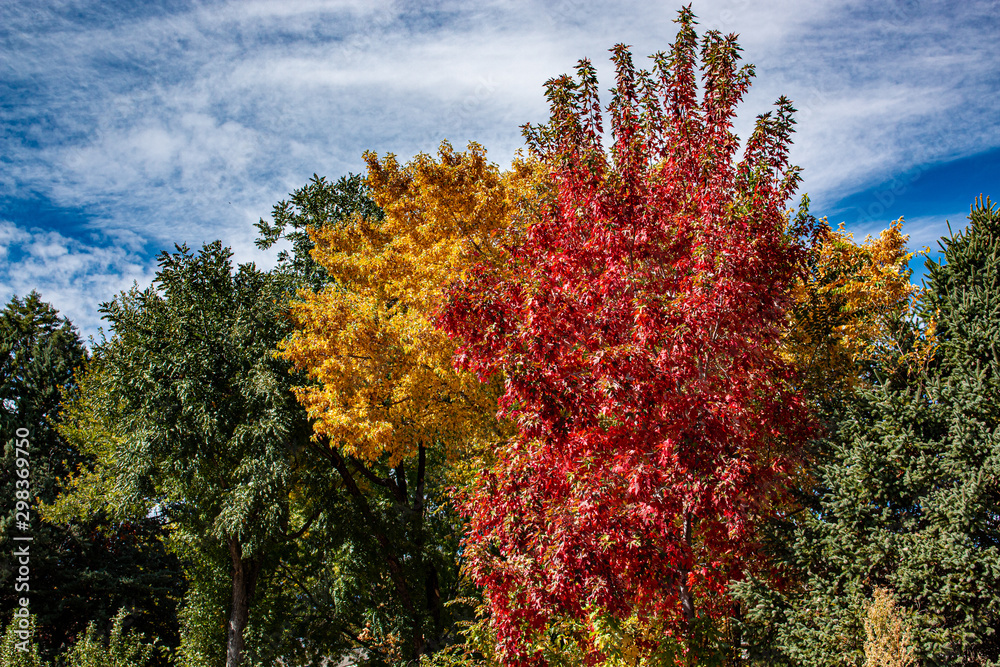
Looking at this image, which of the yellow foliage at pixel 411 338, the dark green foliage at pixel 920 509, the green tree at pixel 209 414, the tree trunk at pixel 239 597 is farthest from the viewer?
the tree trunk at pixel 239 597

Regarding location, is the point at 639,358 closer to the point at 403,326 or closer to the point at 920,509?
the point at 920,509

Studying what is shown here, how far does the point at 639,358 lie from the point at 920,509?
3623 mm

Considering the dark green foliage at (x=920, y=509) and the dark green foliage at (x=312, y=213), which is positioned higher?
the dark green foliage at (x=312, y=213)

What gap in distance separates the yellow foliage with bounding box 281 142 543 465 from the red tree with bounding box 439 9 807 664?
2688 millimetres

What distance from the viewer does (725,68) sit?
8.04 metres

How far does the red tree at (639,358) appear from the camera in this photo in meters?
6.77

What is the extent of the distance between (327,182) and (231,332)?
16.7 feet

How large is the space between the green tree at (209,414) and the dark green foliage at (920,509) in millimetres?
9432

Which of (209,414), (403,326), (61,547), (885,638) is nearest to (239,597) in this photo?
(209,414)

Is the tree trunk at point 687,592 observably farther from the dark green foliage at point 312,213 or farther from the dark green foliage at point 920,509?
the dark green foliage at point 312,213

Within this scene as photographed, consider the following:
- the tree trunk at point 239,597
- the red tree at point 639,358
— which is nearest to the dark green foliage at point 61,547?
the tree trunk at point 239,597

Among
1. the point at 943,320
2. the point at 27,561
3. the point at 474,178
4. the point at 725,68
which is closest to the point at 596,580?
the point at 943,320

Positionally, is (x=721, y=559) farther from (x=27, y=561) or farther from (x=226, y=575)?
(x=27, y=561)

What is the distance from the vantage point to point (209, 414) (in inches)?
514
